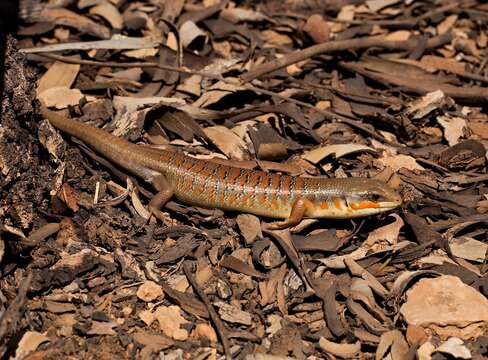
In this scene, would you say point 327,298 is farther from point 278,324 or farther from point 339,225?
point 339,225

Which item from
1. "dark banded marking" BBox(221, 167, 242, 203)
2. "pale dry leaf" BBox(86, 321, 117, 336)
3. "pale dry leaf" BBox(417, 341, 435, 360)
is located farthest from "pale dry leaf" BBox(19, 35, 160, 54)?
"pale dry leaf" BBox(417, 341, 435, 360)

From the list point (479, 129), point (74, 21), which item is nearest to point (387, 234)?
point (479, 129)

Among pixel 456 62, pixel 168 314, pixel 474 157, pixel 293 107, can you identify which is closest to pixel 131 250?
pixel 168 314

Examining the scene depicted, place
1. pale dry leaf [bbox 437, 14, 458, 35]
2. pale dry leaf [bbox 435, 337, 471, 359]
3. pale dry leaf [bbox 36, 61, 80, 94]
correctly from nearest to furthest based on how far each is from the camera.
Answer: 1. pale dry leaf [bbox 435, 337, 471, 359]
2. pale dry leaf [bbox 36, 61, 80, 94]
3. pale dry leaf [bbox 437, 14, 458, 35]

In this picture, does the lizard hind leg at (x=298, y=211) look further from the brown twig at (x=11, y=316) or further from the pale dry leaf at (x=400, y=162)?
the brown twig at (x=11, y=316)

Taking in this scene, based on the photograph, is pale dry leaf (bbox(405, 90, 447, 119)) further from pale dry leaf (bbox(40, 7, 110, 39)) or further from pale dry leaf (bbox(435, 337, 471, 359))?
pale dry leaf (bbox(40, 7, 110, 39))

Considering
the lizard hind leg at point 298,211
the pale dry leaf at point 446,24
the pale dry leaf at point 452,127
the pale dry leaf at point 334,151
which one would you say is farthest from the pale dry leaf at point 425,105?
the pale dry leaf at point 446,24
